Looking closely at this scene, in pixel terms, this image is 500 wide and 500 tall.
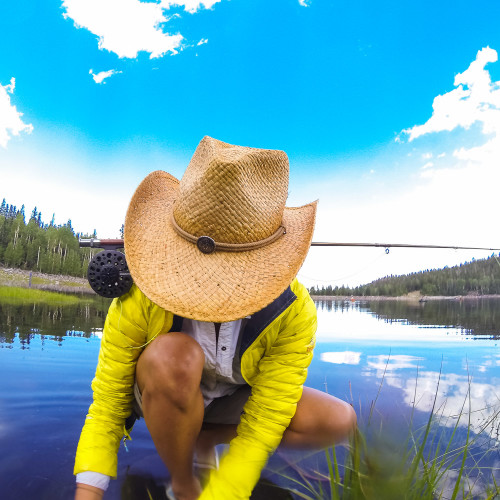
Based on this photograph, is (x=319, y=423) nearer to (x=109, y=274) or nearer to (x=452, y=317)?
(x=109, y=274)

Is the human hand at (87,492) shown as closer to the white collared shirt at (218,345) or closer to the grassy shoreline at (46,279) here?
the white collared shirt at (218,345)

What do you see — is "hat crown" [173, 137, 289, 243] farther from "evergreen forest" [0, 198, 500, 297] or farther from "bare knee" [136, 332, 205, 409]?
"evergreen forest" [0, 198, 500, 297]

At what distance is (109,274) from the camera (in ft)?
4.38

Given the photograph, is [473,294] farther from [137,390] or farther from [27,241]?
[137,390]

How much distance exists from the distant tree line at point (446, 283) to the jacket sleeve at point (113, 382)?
9342 cm

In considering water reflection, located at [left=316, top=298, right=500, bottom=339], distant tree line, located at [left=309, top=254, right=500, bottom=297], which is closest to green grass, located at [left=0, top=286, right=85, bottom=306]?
water reflection, located at [left=316, top=298, right=500, bottom=339]

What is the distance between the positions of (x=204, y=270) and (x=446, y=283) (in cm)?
10452

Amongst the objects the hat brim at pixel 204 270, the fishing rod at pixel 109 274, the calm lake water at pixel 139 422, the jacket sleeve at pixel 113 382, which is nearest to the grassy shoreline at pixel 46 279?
the calm lake water at pixel 139 422

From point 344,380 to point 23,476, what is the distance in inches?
131

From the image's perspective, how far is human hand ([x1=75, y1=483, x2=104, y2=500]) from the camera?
52.2 inches

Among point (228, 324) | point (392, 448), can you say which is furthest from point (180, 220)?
point (392, 448)

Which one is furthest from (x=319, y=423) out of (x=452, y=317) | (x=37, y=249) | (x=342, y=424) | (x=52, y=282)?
(x=37, y=249)

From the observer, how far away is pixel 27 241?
60.8 meters

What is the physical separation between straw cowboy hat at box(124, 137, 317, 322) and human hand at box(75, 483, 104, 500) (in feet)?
2.71
